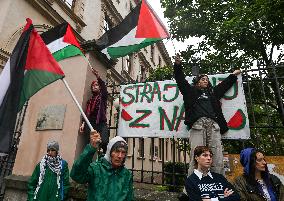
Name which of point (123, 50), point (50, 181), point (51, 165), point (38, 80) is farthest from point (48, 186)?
point (123, 50)

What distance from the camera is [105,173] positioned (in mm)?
2686

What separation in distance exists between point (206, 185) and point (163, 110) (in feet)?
7.39

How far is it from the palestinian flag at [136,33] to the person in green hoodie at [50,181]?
6.86ft

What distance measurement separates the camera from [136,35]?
14.8 feet

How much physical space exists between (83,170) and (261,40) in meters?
11.4

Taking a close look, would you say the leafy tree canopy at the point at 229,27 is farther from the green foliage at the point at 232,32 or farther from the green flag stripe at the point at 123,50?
the green flag stripe at the point at 123,50

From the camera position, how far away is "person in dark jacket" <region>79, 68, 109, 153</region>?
4535 millimetres

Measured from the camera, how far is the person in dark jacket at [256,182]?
120 inches

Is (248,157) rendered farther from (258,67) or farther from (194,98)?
(258,67)

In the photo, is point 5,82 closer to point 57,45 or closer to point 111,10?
point 57,45

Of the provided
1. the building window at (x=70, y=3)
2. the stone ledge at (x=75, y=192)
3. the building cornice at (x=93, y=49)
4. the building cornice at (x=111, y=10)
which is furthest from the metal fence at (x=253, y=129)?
the building cornice at (x=111, y=10)

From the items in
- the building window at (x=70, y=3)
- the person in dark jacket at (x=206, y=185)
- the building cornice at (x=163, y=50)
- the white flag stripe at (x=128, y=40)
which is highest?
the building cornice at (x=163, y=50)

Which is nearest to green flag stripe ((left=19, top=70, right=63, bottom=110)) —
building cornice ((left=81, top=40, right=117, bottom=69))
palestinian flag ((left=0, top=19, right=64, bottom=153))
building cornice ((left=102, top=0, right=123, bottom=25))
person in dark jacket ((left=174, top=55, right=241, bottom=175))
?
palestinian flag ((left=0, top=19, right=64, bottom=153))

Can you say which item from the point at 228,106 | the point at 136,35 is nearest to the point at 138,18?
the point at 136,35
